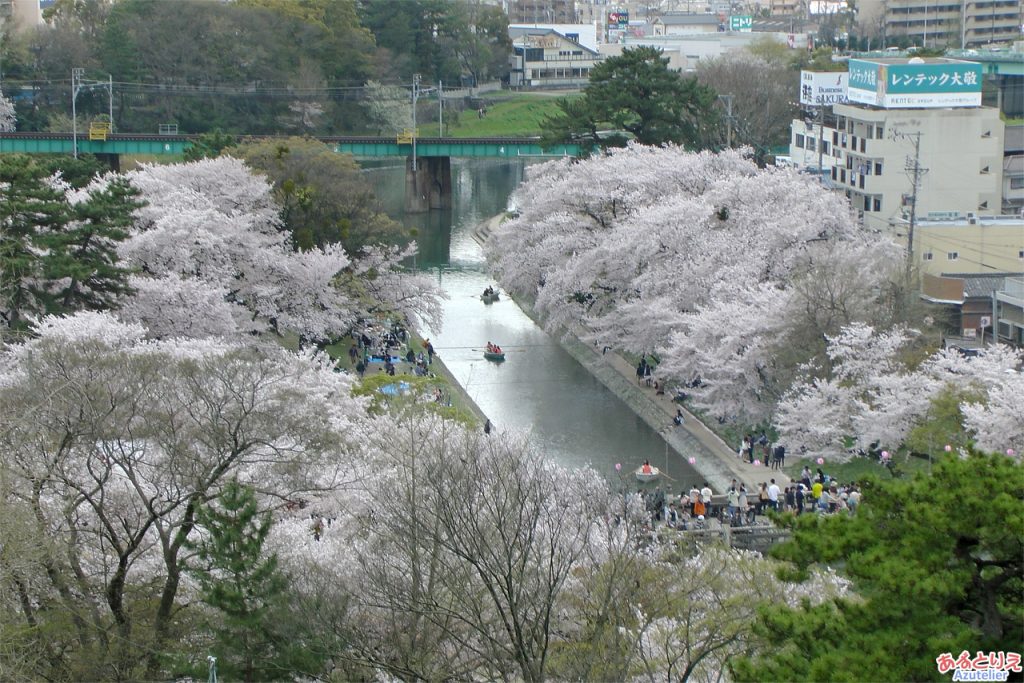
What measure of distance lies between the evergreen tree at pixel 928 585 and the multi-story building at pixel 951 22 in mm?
68084

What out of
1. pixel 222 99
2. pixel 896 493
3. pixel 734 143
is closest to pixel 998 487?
pixel 896 493

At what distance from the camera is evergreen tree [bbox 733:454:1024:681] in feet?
25.2

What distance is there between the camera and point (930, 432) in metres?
18.8

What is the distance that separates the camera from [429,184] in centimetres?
4891

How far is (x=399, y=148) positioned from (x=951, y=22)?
3777 centimetres

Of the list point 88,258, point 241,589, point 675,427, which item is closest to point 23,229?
point 88,258

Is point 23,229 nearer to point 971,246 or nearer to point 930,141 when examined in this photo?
point 971,246

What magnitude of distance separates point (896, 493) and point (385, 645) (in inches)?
179

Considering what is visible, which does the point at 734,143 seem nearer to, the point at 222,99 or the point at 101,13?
the point at 222,99

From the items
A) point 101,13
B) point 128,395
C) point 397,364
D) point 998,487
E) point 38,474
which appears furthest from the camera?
point 101,13

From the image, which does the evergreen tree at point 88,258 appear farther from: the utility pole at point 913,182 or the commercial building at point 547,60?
the commercial building at point 547,60

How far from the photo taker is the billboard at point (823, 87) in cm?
4509

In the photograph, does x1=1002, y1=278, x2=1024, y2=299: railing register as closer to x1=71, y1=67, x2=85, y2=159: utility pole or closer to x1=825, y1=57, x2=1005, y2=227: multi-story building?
x1=825, y1=57, x2=1005, y2=227: multi-story building

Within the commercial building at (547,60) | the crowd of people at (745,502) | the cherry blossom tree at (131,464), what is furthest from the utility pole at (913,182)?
the commercial building at (547,60)
